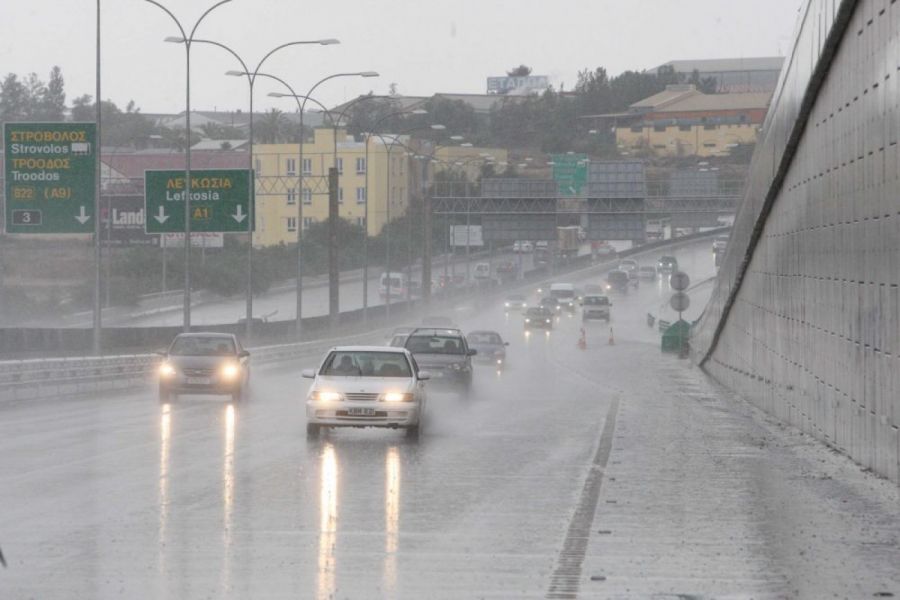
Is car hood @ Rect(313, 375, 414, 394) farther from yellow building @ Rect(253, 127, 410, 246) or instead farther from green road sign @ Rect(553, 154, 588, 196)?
yellow building @ Rect(253, 127, 410, 246)

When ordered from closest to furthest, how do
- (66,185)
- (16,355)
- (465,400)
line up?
(465,400), (66,185), (16,355)

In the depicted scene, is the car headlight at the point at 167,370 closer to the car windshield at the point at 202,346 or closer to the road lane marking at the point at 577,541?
the car windshield at the point at 202,346

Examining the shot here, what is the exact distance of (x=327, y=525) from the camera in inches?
580

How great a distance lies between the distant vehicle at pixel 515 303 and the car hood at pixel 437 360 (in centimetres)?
7800

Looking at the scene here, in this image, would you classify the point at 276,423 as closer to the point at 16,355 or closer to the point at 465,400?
the point at 465,400

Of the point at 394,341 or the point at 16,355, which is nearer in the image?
the point at 394,341

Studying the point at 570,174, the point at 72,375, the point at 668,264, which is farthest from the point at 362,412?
the point at 668,264

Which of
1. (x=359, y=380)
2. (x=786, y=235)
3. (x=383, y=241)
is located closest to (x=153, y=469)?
(x=359, y=380)

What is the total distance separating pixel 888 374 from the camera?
1858 centimetres

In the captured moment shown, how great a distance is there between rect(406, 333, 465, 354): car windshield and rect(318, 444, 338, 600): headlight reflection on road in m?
17.3

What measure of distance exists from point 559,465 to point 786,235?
1097cm

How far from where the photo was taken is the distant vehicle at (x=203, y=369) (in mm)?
37281

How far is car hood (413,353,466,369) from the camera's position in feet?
129

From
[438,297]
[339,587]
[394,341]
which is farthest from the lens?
[438,297]
